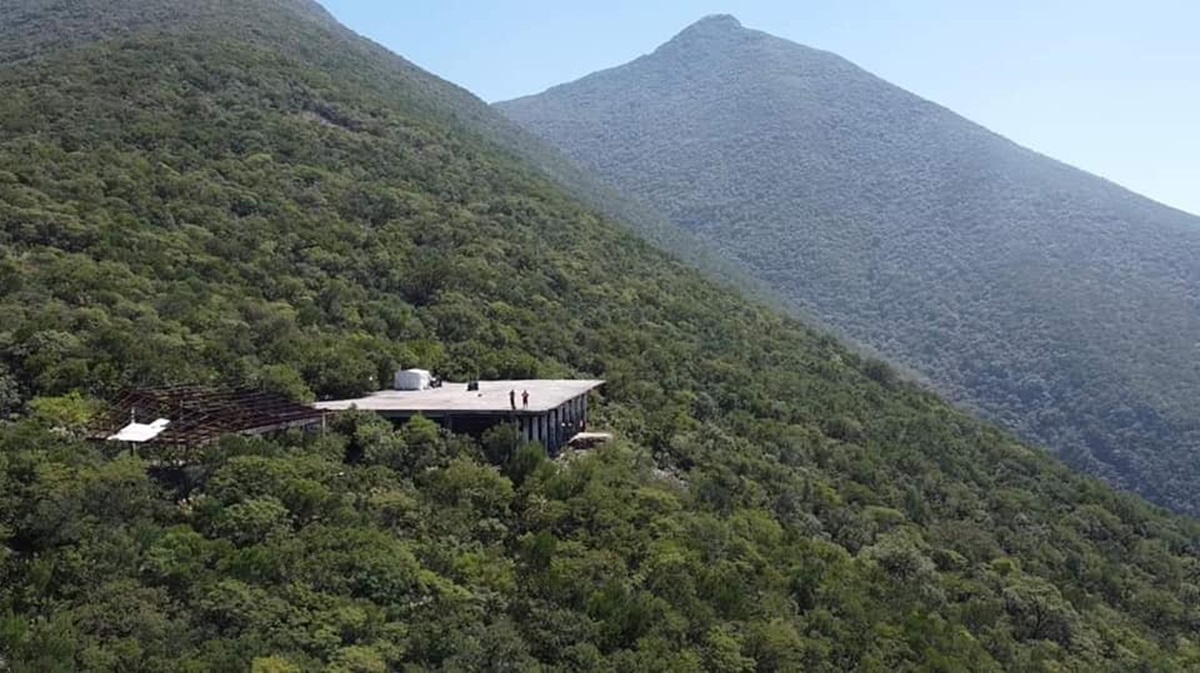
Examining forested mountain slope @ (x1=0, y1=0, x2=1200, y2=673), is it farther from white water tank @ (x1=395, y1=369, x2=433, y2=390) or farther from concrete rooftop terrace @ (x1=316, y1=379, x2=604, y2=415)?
concrete rooftop terrace @ (x1=316, y1=379, x2=604, y2=415)

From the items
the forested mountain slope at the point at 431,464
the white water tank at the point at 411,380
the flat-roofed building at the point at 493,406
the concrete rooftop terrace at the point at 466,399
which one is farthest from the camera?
the white water tank at the point at 411,380

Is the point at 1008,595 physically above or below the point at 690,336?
below

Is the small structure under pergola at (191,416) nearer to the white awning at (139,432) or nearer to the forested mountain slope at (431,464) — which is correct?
the white awning at (139,432)

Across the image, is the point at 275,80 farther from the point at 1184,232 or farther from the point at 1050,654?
the point at 1184,232

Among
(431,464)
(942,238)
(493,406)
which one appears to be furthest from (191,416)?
(942,238)

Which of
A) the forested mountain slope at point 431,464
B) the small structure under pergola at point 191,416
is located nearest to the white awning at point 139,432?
the small structure under pergola at point 191,416

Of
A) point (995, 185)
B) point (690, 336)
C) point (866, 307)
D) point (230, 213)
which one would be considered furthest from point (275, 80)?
point (995, 185)

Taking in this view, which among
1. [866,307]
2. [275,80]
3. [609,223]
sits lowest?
[866,307]
